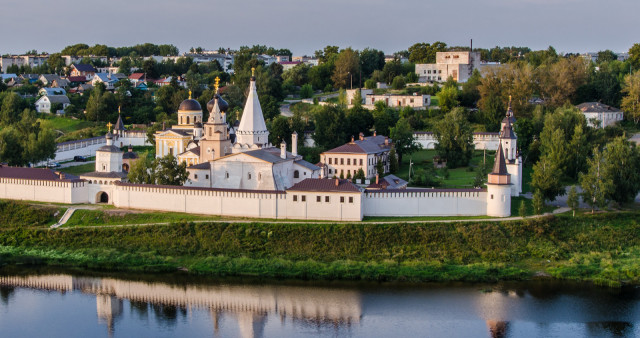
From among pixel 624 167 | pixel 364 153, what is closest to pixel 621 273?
pixel 624 167

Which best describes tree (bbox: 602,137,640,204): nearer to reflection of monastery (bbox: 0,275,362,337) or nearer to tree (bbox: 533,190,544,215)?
tree (bbox: 533,190,544,215)

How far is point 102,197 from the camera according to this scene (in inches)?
1217

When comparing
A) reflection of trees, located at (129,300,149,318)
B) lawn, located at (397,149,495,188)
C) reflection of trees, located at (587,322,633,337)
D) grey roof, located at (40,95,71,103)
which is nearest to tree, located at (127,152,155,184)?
reflection of trees, located at (129,300,149,318)

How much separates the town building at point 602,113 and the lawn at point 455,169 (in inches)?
258

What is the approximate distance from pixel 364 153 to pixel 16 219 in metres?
13.3

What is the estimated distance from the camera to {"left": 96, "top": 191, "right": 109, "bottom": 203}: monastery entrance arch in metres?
30.8

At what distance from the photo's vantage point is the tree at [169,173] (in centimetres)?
3031

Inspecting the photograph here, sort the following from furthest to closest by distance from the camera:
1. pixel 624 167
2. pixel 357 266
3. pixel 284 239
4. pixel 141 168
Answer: pixel 141 168 < pixel 624 167 < pixel 284 239 < pixel 357 266

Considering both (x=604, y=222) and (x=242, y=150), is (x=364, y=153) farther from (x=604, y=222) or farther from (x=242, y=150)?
(x=604, y=222)

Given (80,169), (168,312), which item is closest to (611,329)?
(168,312)

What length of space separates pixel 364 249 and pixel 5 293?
33.9ft

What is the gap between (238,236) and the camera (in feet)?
87.5

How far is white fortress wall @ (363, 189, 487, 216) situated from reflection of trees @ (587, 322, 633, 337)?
24.1 ft

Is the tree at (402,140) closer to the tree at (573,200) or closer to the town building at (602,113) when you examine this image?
the town building at (602,113)
